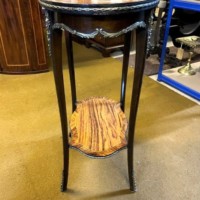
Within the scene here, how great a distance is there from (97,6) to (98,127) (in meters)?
0.63

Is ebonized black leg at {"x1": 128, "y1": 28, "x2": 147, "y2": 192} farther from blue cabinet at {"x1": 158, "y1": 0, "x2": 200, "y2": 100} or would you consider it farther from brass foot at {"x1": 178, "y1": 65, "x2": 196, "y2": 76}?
brass foot at {"x1": 178, "y1": 65, "x2": 196, "y2": 76}

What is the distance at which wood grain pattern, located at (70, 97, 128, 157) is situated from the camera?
973 millimetres

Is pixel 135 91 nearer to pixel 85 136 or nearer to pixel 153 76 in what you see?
pixel 85 136

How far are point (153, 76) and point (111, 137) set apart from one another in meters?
1.49

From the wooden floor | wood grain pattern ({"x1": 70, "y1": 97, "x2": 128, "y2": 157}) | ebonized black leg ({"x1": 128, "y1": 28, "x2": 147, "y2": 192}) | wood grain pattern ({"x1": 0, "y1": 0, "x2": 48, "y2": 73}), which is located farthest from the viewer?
wood grain pattern ({"x1": 0, "y1": 0, "x2": 48, "y2": 73})

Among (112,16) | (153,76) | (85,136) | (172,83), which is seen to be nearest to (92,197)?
(85,136)

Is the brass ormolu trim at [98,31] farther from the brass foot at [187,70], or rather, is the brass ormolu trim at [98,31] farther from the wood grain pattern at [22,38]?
the brass foot at [187,70]

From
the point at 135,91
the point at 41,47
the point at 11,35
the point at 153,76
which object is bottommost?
the point at 153,76

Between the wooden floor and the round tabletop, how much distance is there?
2.91 feet

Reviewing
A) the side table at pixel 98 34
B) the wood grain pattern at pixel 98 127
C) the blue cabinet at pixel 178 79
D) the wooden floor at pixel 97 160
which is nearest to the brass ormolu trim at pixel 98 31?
the side table at pixel 98 34

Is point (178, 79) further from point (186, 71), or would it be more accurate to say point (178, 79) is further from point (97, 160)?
point (97, 160)

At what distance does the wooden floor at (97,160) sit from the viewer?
113 centimetres

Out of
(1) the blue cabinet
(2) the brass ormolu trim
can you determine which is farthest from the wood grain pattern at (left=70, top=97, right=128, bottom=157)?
(1) the blue cabinet

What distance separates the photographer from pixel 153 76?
7.74ft
